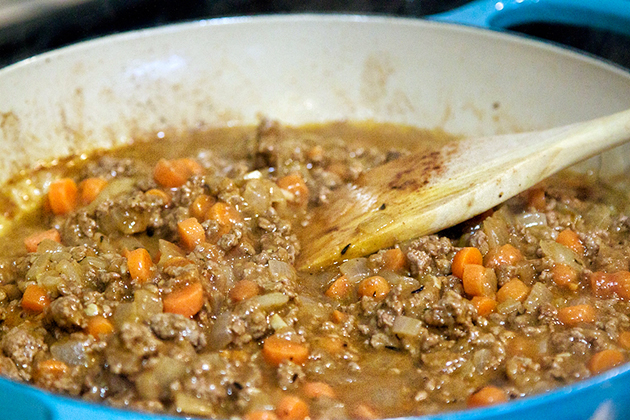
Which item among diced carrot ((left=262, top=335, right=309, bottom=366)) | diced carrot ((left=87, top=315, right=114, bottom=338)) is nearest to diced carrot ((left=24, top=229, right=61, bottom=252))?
diced carrot ((left=87, top=315, right=114, bottom=338))

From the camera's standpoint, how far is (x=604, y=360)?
2.58 metres

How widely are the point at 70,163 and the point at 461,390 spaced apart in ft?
10.3

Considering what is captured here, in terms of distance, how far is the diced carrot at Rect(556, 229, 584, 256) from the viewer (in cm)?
338

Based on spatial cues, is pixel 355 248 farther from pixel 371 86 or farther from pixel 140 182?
pixel 371 86

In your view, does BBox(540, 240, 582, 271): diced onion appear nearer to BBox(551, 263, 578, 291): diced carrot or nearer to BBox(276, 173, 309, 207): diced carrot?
BBox(551, 263, 578, 291): diced carrot

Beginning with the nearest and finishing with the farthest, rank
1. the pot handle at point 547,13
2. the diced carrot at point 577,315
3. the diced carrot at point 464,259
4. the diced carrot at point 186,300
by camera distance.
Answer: the diced carrot at point 186,300
the diced carrot at point 577,315
the diced carrot at point 464,259
the pot handle at point 547,13

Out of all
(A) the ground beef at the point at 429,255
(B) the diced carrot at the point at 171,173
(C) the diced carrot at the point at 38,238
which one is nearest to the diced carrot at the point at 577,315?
(A) the ground beef at the point at 429,255

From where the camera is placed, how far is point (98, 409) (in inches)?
71.7

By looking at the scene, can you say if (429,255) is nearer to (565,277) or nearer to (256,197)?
(565,277)

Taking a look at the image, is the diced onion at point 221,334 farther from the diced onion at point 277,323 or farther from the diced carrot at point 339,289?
the diced carrot at point 339,289

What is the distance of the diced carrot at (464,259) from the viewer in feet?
10.5

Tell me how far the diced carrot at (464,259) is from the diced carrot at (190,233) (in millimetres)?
1389

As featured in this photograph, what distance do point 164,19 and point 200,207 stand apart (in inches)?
99.1

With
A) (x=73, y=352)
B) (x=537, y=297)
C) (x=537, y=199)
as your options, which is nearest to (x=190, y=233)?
(x=73, y=352)
